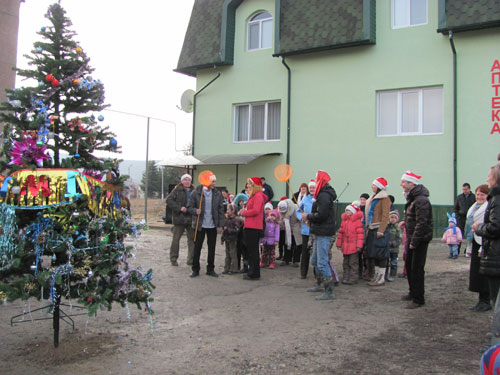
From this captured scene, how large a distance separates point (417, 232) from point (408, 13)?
10756mm

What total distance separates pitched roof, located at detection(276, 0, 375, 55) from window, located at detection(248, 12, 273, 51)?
1.08 metres

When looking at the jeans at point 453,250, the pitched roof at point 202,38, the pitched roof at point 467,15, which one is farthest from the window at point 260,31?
the jeans at point 453,250

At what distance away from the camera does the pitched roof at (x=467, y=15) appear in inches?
526

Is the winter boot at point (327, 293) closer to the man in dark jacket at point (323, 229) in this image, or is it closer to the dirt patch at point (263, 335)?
the man in dark jacket at point (323, 229)

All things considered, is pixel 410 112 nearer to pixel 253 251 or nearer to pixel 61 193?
pixel 253 251

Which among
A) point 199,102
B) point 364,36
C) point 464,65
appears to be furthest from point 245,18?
point 464,65

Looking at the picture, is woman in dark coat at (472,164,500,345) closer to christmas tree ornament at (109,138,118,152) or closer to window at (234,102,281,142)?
christmas tree ornament at (109,138,118,152)

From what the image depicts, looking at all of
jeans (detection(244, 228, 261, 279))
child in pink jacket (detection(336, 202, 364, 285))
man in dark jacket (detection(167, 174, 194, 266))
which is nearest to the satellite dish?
man in dark jacket (detection(167, 174, 194, 266))

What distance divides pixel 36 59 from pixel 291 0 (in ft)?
45.2

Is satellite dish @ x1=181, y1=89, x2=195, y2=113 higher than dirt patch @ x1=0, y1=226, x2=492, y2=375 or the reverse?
higher

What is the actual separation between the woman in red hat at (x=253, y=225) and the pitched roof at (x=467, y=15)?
8722 mm

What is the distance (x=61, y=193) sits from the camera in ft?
15.9

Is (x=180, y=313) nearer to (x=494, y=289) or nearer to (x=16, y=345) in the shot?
(x=16, y=345)

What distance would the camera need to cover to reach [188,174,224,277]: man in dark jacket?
930 centimetres
